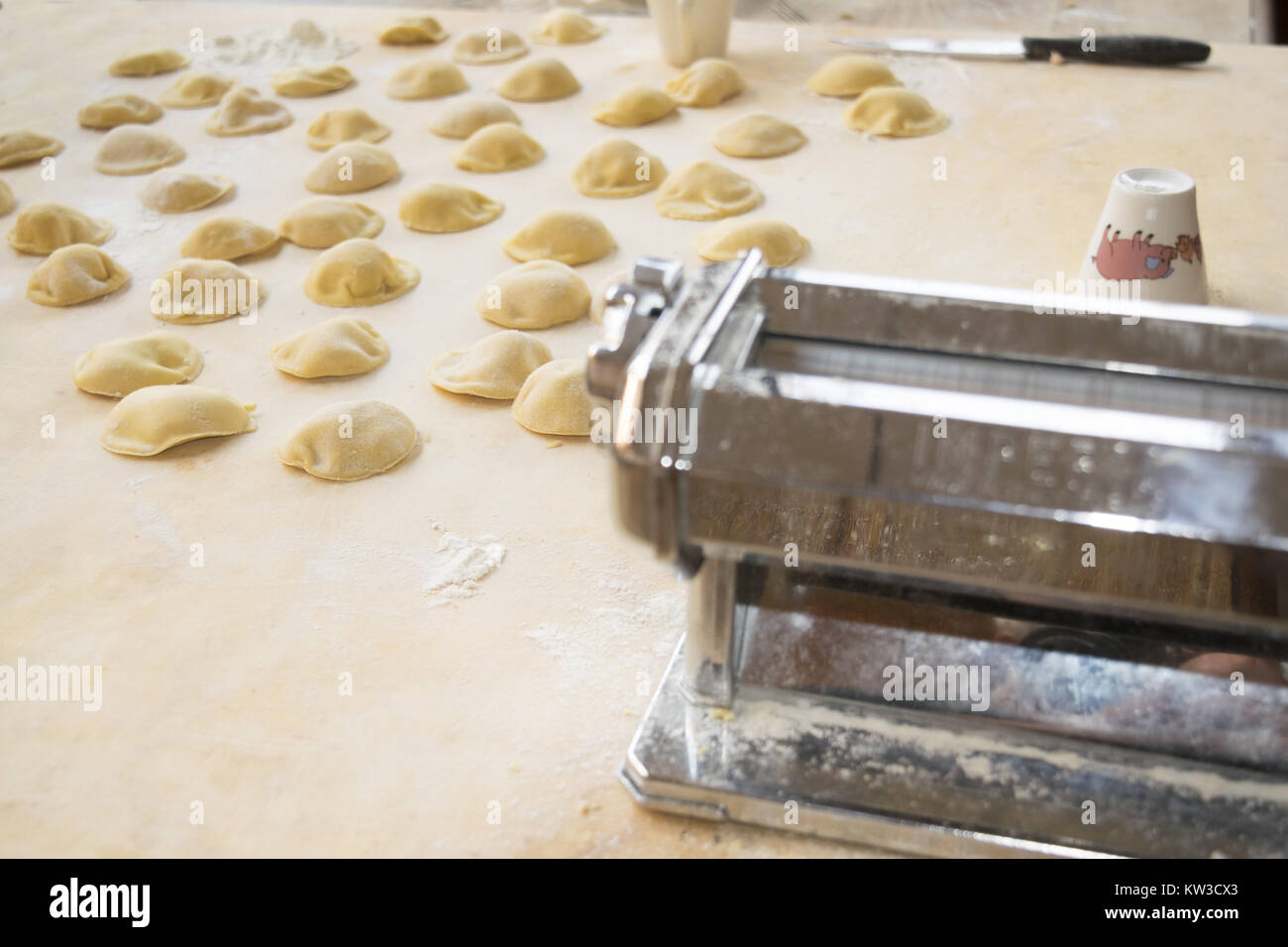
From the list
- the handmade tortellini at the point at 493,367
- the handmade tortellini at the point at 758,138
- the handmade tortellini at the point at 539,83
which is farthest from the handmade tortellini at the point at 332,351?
the handmade tortellini at the point at 539,83

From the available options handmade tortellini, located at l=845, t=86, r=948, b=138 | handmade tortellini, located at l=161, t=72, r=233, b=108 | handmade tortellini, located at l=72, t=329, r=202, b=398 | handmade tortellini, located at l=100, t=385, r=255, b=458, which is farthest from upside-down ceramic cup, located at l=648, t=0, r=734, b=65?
handmade tortellini, located at l=100, t=385, r=255, b=458

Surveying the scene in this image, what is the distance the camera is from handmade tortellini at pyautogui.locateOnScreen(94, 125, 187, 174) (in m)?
2.42

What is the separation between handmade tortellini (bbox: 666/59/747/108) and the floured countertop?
65 millimetres

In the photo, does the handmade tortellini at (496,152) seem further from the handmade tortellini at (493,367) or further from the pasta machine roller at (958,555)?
the pasta machine roller at (958,555)

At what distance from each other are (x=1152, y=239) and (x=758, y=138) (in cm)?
99

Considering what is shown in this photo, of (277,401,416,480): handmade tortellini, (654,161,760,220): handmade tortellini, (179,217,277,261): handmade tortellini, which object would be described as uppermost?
(654,161,760,220): handmade tortellini

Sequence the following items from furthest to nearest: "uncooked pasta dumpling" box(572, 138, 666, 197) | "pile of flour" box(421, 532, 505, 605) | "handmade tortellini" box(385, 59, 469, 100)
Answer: "handmade tortellini" box(385, 59, 469, 100) → "uncooked pasta dumpling" box(572, 138, 666, 197) → "pile of flour" box(421, 532, 505, 605)

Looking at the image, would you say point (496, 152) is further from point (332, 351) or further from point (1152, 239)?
point (1152, 239)

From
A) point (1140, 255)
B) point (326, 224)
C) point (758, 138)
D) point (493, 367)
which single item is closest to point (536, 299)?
point (493, 367)

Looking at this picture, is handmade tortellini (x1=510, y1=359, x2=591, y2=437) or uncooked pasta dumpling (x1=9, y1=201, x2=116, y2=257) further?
uncooked pasta dumpling (x1=9, y1=201, x2=116, y2=257)

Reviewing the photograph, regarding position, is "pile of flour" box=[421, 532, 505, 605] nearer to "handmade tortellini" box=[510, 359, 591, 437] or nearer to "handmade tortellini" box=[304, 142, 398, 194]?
"handmade tortellini" box=[510, 359, 591, 437]

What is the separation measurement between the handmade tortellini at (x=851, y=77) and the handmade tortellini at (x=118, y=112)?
1.60 m

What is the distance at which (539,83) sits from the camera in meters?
2.63
